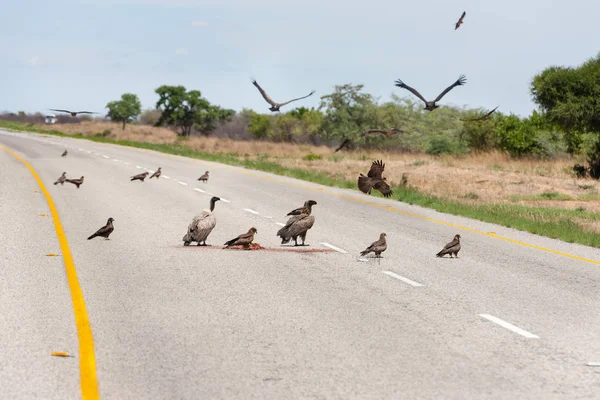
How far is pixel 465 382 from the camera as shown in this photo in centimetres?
715

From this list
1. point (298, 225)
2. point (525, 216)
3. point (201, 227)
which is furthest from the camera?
point (525, 216)

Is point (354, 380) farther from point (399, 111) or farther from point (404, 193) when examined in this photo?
point (399, 111)

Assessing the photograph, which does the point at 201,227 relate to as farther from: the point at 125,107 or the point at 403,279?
the point at 125,107

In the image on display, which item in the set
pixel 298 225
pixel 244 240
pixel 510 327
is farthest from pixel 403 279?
pixel 244 240

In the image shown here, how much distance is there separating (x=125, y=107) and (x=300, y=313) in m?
122

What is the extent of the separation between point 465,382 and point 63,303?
15.9 ft

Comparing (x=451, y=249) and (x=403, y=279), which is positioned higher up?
(x=451, y=249)

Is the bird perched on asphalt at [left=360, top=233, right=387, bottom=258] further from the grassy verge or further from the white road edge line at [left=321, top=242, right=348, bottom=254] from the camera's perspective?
the grassy verge

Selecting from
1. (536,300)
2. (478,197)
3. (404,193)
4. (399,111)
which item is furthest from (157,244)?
(399,111)

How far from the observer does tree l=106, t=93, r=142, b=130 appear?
128 meters

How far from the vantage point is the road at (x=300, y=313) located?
7111mm

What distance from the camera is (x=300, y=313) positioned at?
9.94 meters

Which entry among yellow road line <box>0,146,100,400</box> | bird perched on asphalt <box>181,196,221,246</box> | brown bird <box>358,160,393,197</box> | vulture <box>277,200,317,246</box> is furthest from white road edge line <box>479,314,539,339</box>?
bird perched on asphalt <box>181,196,221,246</box>

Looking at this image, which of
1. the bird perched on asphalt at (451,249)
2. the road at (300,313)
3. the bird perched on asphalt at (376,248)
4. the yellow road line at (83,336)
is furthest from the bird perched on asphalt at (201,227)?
the bird perched on asphalt at (451,249)
